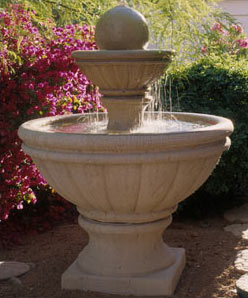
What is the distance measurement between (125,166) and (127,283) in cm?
88

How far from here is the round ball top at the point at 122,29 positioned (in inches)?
144

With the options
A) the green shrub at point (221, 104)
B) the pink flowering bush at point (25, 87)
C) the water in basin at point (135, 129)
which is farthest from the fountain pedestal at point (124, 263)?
the green shrub at point (221, 104)

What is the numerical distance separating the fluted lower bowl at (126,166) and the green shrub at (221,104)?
64.5 inches

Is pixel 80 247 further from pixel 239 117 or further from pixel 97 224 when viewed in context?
pixel 239 117

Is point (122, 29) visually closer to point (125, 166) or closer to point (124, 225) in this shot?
point (125, 166)

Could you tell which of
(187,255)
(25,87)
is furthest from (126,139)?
(25,87)

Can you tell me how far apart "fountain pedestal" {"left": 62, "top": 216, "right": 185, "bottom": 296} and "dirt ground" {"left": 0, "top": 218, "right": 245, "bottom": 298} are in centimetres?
8

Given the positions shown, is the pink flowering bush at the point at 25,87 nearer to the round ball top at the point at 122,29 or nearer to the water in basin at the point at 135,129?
the water in basin at the point at 135,129

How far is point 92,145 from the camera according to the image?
313 centimetres

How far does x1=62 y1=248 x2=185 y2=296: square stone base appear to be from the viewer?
3553mm

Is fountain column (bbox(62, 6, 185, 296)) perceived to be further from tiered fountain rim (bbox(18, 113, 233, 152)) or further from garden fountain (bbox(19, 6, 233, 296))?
tiered fountain rim (bbox(18, 113, 233, 152))

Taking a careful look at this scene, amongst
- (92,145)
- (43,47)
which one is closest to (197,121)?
(92,145)

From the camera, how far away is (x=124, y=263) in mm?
3643

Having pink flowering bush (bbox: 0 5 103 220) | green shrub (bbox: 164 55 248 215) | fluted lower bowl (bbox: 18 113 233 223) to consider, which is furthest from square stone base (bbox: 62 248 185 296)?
green shrub (bbox: 164 55 248 215)
